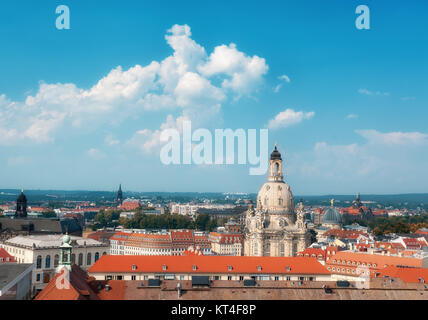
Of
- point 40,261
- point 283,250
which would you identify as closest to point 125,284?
point 40,261

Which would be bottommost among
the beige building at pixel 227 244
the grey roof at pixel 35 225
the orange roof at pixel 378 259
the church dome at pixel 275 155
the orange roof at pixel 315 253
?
the beige building at pixel 227 244

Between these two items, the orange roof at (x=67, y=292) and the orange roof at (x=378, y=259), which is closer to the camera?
the orange roof at (x=67, y=292)

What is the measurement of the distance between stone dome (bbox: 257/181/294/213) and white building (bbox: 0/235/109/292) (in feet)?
126

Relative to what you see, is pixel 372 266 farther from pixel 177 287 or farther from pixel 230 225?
Result: pixel 230 225

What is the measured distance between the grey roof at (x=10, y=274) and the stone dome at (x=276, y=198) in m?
59.8

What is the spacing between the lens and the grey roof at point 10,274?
39.8 m

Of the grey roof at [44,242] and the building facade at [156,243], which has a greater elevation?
the grey roof at [44,242]

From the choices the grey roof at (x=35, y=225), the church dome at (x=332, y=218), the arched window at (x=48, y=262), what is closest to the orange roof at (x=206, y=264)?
the arched window at (x=48, y=262)

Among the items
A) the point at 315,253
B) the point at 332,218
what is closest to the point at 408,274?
the point at 315,253

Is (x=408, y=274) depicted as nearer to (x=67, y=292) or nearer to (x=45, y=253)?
(x=67, y=292)

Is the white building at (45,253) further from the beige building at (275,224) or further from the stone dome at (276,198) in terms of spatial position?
the stone dome at (276,198)

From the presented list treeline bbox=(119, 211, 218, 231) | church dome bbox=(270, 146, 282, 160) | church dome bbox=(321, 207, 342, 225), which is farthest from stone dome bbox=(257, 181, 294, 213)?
treeline bbox=(119, 211, 218, 231)

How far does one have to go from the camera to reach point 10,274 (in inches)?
1718
